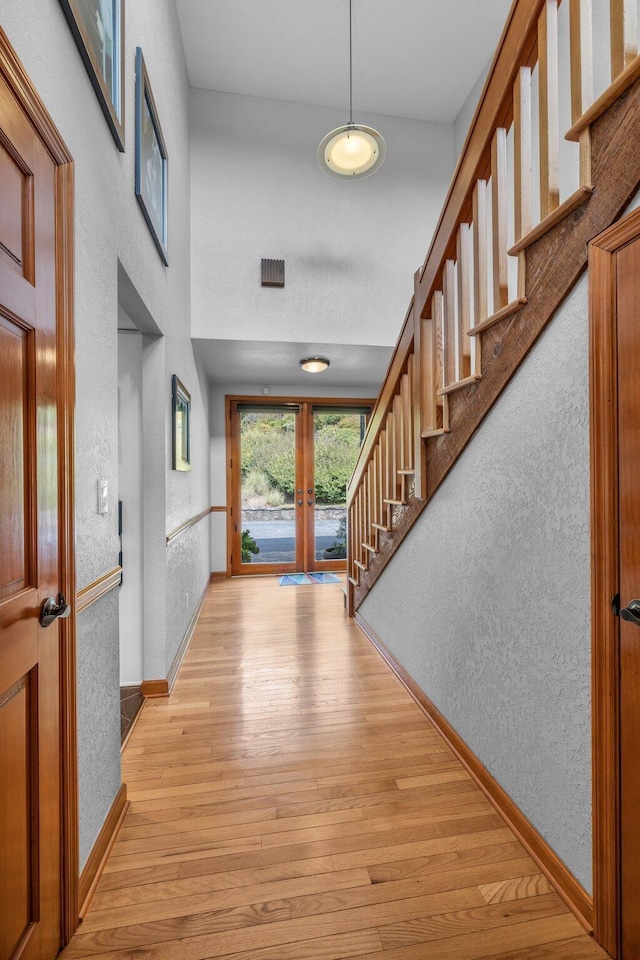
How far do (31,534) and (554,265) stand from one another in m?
1.52

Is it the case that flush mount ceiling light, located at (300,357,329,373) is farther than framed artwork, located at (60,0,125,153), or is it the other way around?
flush mount ceiling light, located at (300,357,329,373)

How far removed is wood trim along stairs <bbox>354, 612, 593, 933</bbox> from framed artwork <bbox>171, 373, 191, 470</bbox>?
196cm

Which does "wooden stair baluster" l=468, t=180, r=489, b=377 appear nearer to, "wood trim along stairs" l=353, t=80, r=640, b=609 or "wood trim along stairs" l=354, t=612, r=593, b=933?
"wood trim along stairs" l=353, t=80, r=640, b=609

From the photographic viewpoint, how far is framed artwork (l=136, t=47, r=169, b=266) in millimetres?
1921

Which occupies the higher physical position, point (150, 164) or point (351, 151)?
point (351, 151)

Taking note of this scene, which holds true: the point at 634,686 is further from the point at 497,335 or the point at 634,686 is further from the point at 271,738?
the point at 271,738

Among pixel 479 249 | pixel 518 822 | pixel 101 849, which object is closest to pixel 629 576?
pixel 518 822

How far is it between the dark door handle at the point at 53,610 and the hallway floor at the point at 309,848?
82 cm

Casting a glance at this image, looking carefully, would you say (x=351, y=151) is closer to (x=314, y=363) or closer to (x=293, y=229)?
(x=293, y=229)

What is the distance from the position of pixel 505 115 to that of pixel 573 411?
42.1 inches

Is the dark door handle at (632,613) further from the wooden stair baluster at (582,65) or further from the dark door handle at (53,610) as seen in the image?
the dark door handle at (53,610)

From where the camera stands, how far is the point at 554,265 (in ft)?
4.03

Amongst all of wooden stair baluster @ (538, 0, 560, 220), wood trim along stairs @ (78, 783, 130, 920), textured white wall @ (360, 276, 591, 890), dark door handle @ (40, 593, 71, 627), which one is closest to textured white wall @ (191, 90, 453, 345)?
textured white wall @ (360, 276, 591, 890)

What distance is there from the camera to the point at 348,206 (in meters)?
3.71
